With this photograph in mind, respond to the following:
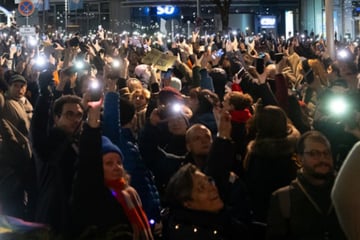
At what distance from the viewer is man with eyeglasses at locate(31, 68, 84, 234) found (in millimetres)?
4555

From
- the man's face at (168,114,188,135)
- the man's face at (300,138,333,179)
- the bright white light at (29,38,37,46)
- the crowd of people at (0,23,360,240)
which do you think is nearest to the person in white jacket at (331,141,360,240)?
the crowd of people at (0,23,360,240)

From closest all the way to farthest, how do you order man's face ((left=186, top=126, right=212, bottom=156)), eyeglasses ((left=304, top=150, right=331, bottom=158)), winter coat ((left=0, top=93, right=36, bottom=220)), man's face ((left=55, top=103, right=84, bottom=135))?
eyeglasses ((left=304, top=150, right=331, bottom=158)), man's face ((left=55, top=103, right=84, bottom=135)), man's face ((left=186, top=126, right=212, bottom=156)), winter coat ((left=0, top=93, right=36, bottom=220))

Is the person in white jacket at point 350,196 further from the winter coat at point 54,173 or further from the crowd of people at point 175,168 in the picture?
the winter coat at point 54,173

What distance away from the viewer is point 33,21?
41469mm

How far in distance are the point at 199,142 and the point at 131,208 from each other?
47.5 inches

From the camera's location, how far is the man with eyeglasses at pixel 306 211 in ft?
14.1

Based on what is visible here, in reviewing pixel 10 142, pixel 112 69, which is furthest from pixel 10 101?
pixel 112 69

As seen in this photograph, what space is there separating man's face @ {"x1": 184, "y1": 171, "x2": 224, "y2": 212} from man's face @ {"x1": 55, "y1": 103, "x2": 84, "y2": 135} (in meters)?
1.25

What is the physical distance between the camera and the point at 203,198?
167 inches

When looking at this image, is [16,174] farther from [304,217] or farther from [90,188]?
[304,217]

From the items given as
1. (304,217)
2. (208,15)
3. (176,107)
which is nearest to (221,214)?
(304,217)

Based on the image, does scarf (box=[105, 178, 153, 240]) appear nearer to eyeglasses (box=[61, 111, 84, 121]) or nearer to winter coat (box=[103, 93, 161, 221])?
winter coat (box=[103, 93, 161, 221])

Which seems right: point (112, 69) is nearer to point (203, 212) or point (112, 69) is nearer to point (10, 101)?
point (10, 101)

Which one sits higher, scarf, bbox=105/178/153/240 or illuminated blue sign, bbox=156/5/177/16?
illuminated blue sign, bbox=156/5/177/16
